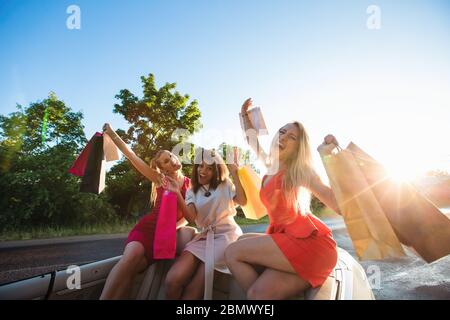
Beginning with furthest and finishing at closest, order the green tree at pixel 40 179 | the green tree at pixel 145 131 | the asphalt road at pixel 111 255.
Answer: the green tree at pixel 145 131 < the green tree at pixel 40 179 < the asphalt road at pixel 111 255

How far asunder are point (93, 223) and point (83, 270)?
1295 centimetres

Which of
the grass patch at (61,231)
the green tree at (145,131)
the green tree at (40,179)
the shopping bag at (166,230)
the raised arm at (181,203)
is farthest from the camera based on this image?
the green tree at (145,131)

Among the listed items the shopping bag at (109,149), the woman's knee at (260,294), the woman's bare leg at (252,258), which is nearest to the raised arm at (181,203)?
the shopping bag at (109,149)

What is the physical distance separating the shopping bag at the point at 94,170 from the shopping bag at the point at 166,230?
71cm

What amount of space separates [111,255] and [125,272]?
6.18 metres

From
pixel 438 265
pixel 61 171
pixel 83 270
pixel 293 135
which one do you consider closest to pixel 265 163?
pixel 293 135

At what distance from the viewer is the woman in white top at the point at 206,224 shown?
2.07 meters

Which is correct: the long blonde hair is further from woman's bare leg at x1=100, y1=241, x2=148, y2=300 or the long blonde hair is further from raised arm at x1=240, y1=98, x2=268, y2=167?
woman's bare leg at x1=100, y1=241, x2=148, y2=300

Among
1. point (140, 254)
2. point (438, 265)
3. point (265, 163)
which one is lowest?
point (438, 265)

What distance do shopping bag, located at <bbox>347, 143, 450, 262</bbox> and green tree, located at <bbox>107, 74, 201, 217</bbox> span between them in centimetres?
1430

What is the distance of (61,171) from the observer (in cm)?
1307

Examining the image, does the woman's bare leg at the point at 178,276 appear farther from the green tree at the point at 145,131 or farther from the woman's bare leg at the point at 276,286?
the green tree at the point at 145,131
